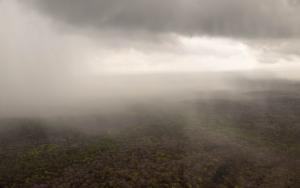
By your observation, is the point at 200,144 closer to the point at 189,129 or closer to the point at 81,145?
the point at 189,129

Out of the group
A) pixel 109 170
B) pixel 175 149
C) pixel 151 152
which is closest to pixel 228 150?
pixel 175 149

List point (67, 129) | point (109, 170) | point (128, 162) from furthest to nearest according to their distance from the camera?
point (67, 129) → point (128, 162) → point (109, 170)

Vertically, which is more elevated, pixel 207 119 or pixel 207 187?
pixel 207 119

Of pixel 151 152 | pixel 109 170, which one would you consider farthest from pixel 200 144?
pixel 109 170

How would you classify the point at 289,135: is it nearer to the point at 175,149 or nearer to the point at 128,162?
the point at 175,149

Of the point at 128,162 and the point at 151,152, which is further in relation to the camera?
the point at 151,152

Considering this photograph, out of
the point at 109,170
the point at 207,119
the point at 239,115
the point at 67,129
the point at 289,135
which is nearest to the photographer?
the point at 109,170
